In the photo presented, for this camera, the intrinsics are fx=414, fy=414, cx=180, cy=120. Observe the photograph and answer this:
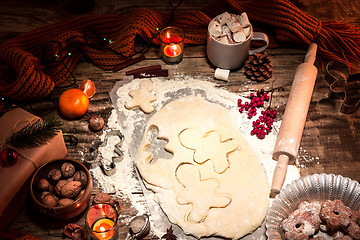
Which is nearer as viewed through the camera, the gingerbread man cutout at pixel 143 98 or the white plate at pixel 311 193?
the white plate at pixel 311 193

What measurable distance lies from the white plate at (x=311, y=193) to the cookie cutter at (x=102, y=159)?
1.98ft

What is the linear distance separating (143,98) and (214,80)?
33 centimetres

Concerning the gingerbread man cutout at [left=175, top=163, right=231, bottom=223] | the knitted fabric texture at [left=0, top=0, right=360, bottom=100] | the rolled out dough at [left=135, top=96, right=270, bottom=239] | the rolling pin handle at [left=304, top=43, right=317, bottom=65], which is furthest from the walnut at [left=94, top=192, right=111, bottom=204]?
the rolling pin handle at [left=304, top=43, right=317, bottom=65]

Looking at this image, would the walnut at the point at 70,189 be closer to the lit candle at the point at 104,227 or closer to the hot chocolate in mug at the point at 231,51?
the lit candle at the point at 104,227

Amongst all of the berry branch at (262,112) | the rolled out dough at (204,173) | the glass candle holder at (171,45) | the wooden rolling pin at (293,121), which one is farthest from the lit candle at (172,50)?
the wooden rolling pin at (293,121)

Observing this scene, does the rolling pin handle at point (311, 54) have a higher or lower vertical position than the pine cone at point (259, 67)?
higher

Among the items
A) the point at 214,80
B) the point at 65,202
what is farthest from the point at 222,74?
the point at 65,202

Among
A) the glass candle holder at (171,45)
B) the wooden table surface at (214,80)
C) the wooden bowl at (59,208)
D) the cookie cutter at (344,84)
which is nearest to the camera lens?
the wooden bowl at (59,208)

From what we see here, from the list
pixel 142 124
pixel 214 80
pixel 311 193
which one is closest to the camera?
pixel 311 193

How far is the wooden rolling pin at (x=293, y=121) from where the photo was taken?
1546mm

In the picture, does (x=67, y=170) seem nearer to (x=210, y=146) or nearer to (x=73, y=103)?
(x=73, y=103)

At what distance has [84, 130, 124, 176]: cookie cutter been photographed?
62.7 inches

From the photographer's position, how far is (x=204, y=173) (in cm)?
157

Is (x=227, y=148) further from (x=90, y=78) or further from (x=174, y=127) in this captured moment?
(x=90, y=78)
